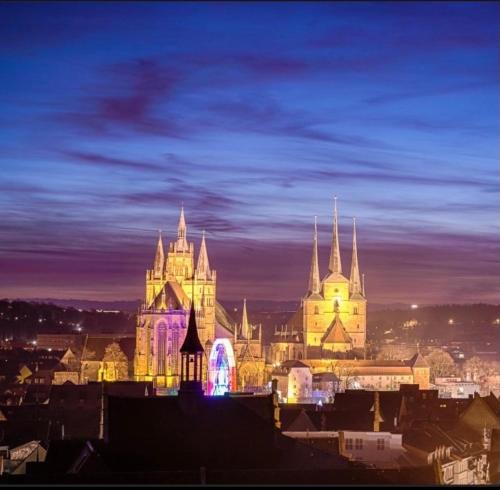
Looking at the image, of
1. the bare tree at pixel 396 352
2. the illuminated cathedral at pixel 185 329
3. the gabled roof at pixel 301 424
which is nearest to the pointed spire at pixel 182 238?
the illuminated cathedral at pixel 185 329

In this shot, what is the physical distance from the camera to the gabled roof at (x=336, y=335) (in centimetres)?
9931

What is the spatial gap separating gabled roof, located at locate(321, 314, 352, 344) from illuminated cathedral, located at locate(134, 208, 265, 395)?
7.59 meters

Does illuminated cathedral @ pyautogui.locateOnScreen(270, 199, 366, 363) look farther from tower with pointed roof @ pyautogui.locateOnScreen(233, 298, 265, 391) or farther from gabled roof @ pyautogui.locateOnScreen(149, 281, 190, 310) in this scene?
gabled roof @ pyautogui.locateOnScreen(149, 281, 190, 310)

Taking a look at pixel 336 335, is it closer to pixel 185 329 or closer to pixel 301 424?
pixel 185 329

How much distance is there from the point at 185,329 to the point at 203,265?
975 cm

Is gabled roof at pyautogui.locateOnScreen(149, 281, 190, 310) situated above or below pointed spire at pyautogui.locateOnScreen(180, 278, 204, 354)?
above

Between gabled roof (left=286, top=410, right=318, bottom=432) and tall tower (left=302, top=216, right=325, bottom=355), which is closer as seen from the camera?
gabled roof (left=286, top=410, right=318, bottom=432)

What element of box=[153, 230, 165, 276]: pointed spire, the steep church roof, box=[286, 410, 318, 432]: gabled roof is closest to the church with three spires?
box=[153, 230, 165, 276]: pointed spire

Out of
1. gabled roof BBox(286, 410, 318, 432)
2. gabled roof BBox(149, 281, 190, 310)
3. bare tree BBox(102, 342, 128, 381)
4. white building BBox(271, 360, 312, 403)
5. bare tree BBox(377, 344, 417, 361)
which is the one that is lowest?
gabled roof BBox(286, 410, 318, 432)

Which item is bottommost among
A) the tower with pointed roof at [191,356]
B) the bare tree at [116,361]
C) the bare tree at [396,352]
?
the tower with pointed roof at [191,356]

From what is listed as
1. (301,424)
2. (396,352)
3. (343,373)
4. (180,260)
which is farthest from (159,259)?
(301,424)

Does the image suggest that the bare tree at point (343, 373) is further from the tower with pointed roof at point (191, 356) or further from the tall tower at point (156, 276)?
the tower with pointed roof at point (191, 356)

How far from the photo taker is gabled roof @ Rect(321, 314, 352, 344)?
99312 mm

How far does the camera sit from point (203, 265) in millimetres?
89000
